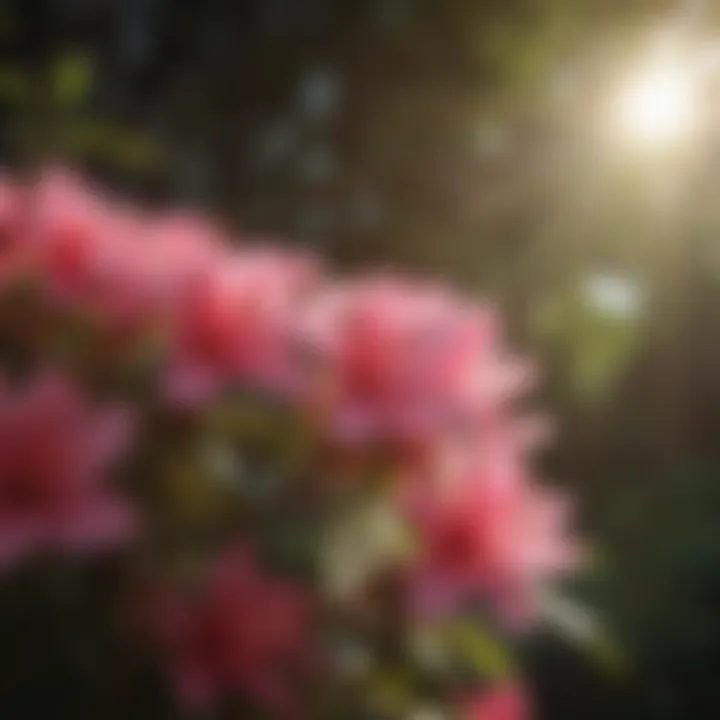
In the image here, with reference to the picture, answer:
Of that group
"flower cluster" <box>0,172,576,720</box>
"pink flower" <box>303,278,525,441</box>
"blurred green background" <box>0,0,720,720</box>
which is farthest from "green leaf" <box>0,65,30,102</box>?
"pink flower" <box>303,278,525,441</box>

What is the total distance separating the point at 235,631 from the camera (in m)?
1.15

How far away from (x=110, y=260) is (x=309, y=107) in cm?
123

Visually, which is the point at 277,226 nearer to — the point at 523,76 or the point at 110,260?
the point at 523,76

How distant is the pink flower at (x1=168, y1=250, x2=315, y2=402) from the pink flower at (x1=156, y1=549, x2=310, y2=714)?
0.39 ft

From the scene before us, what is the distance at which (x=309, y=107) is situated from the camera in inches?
94.2

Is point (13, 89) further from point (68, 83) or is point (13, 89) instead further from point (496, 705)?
point (496, 705)

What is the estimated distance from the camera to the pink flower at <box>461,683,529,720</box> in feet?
4.32

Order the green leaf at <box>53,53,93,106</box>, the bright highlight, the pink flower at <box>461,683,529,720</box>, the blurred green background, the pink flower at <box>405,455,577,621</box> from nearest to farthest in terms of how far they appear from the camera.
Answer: the pink flower at <box>405,455,577,621</box>, the pink flower at <box>461,683,529,720</box>, the green leaf at <box>53,53,93,106</box>, the bright highlight, the blurred green background

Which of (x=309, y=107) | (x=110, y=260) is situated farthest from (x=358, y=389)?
(x=309, y=107)

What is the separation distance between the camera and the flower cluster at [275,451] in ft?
3.79

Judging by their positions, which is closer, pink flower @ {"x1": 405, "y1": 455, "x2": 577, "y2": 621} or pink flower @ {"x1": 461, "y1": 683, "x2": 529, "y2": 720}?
pink flower @ {"x1": 405, "y1": 455, "x2": 577, "y2": 621}

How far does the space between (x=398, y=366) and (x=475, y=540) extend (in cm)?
13

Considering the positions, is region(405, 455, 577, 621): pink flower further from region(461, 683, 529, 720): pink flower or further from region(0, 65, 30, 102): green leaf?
region(0, 65, 30, 102): green leaf

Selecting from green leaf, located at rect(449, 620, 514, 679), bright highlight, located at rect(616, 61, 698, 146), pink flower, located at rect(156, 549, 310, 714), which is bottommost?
pink flower, located at rect(156, 549, 310, 714)
